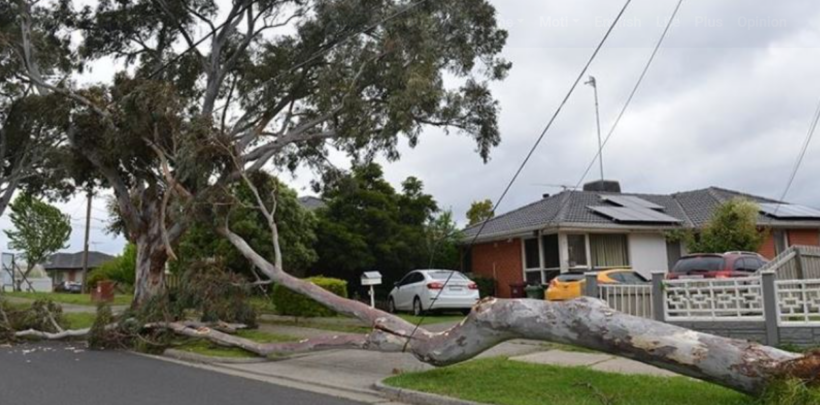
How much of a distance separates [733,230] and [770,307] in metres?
12.6

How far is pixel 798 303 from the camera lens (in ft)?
37.6

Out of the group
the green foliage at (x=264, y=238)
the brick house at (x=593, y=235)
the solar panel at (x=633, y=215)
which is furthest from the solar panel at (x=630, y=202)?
the green foliage at (x=264, y=238)

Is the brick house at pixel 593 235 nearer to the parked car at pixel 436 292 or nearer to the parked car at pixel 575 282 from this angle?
Answer: the parked car at pixel 436 292

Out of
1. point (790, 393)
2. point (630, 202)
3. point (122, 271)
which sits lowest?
point (790, 393)

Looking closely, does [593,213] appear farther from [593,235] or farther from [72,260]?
[72,260]

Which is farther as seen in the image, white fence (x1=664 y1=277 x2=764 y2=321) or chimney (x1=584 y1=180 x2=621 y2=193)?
chimney (x1=584 y1=180 x2=621 y2=193)

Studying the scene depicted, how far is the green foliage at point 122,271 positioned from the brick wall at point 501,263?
20.4 metres

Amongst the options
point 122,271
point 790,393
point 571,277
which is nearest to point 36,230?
point 122,271

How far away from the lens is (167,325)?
1547cm

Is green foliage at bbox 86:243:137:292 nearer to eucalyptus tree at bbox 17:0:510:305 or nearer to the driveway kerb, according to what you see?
eucalyptus tree at bbox 17:0:510:305

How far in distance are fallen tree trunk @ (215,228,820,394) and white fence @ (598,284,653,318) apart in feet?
15.6

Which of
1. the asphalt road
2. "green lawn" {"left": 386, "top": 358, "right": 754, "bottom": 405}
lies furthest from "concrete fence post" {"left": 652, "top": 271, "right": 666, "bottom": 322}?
the asphalt road

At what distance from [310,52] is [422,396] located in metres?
12.6

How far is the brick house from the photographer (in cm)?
2458
